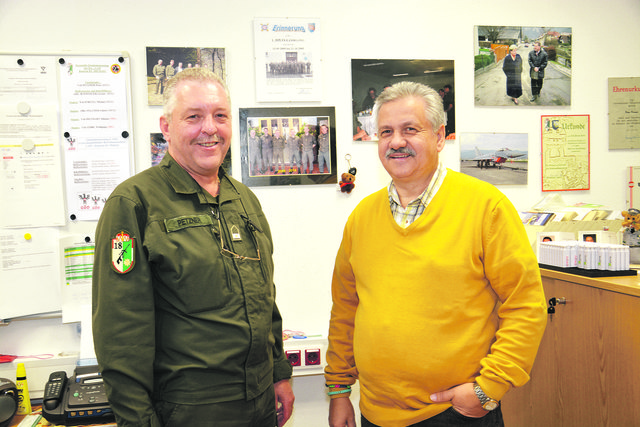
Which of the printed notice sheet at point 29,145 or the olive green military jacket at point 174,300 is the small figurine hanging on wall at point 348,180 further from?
the printed notice sheet at point 29,145

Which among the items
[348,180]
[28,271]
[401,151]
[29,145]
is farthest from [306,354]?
[29,145]

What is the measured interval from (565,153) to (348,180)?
1.22 metres

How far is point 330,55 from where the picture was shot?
7.30 feet

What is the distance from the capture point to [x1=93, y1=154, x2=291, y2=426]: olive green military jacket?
3.77 ft

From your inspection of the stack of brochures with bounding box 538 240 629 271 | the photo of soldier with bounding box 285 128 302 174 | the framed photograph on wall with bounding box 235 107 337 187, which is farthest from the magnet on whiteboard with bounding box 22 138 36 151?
the stack of brochures with bounding box 538 240 629 271

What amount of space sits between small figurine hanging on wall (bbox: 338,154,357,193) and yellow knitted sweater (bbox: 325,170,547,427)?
867 mm

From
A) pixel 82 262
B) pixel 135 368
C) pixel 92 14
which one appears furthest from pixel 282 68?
pixel 135 368

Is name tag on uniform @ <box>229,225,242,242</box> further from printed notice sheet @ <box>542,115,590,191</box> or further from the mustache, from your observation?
printed notice sheet @ <box>542,115,590,191</box>

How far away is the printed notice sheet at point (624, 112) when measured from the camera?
96.0 inches

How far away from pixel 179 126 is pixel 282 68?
98cm

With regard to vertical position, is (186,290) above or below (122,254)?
below

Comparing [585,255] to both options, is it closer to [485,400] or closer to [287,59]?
[485,400]

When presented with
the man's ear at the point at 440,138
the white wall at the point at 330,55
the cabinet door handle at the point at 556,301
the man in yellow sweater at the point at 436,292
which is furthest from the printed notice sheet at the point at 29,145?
the cabinet door handle at the point at 556,301

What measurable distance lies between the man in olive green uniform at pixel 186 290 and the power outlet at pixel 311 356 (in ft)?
2.29
